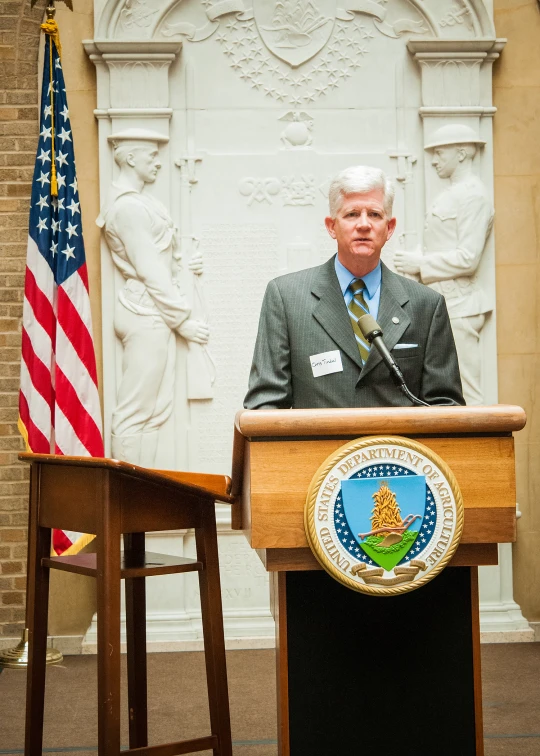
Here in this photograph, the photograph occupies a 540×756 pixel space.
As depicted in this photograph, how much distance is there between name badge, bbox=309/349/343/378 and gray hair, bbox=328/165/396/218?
0.40 m

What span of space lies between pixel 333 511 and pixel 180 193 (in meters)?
3.37

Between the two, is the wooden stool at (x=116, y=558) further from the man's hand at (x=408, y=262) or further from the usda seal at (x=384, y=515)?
the man's hand at (x=408, y=262)

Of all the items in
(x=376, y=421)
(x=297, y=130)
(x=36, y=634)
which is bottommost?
(x=36, y=634)

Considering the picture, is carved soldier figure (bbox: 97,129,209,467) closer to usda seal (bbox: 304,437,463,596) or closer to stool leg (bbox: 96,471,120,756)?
stool leg (bbox: 96,471,120,756)

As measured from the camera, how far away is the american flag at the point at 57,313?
4488 millimetres

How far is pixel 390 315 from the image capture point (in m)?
2.41

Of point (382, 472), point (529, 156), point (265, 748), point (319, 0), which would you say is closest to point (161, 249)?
point (319, 0)

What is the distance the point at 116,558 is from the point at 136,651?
2.09ft

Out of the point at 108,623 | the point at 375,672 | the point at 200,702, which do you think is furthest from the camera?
the point at 200,702

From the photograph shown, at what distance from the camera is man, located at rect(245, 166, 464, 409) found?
238 centimetres

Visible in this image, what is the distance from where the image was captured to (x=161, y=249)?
482cm

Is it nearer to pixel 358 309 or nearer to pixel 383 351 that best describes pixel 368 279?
pixel 358 309

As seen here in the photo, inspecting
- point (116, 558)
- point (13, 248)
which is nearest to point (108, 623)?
point (116, 558)

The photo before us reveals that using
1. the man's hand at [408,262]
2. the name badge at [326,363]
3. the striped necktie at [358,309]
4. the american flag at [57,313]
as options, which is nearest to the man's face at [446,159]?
the man's hand at [408,262]
